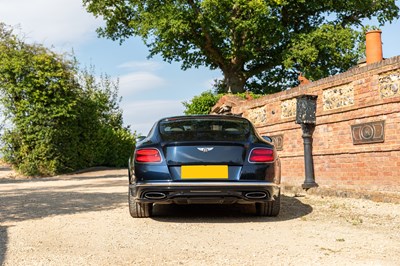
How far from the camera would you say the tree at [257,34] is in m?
21.2

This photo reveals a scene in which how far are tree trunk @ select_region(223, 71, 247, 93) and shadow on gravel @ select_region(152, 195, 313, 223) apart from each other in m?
17.1

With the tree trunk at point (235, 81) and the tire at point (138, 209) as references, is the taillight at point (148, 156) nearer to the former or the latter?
the tire at point (138, 209)

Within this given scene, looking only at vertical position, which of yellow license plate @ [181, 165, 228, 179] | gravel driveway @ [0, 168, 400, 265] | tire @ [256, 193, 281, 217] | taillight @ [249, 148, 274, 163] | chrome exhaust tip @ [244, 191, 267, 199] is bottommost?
gravel driveway @ [0, 168, 400, 265]

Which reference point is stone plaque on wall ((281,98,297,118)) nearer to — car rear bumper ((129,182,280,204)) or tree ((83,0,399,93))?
car rear bumper ((129,182,280,204))

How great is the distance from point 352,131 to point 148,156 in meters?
4.41

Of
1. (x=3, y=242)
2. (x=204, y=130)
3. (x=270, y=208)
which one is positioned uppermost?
(x=204, y=130)

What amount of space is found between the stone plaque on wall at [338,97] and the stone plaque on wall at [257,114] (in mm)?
2419

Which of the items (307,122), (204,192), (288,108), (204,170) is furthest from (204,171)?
(288,108)

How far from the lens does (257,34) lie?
22.0 meters

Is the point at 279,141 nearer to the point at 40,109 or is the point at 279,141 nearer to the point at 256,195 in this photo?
the point at 256,195

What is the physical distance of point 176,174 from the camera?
5109 millimetres

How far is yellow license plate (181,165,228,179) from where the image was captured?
5.09 metres

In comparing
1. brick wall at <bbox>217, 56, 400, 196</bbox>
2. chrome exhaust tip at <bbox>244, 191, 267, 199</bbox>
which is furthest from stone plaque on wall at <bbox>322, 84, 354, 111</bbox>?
chrome exhaust tip at <bbox>244, 191, 267, 199</bbox>

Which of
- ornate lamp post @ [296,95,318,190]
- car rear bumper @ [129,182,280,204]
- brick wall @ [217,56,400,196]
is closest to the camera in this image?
car rear bumper @ [129,182,280,204]
